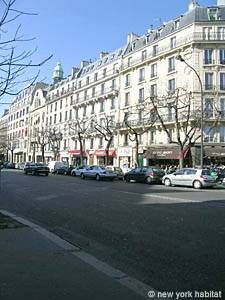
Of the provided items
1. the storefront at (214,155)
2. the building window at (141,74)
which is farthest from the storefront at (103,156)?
the storefront at (214,155)

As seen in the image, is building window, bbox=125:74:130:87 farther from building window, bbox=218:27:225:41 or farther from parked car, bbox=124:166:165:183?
parked car, bbox=124:166:165:183

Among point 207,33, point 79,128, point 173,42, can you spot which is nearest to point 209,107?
point 207,33

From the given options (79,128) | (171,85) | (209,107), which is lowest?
(79,128)

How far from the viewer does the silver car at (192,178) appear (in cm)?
→ 2685

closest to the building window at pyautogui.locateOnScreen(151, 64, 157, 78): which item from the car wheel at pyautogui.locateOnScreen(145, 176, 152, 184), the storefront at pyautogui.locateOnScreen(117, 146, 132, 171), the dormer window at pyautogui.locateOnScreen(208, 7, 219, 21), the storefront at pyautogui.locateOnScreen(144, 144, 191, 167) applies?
the dormer window at pyautogui.locateOnScreen(208, 7, 219, 21)

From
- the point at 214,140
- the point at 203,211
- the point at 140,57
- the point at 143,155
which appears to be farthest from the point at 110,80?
the point at 203,211

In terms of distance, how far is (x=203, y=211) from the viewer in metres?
12.5

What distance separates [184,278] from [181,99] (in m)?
39.9

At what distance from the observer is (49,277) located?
5.24 m

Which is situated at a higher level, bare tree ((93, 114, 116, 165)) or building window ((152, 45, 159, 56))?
building window ((152, 45, 159, 56))

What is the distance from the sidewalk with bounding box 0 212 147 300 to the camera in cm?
462

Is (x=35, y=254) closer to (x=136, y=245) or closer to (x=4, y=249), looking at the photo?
(x=4, y=249)

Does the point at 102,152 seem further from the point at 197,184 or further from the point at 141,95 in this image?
the point at 197,184

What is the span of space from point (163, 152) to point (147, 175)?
1301 centimetres
